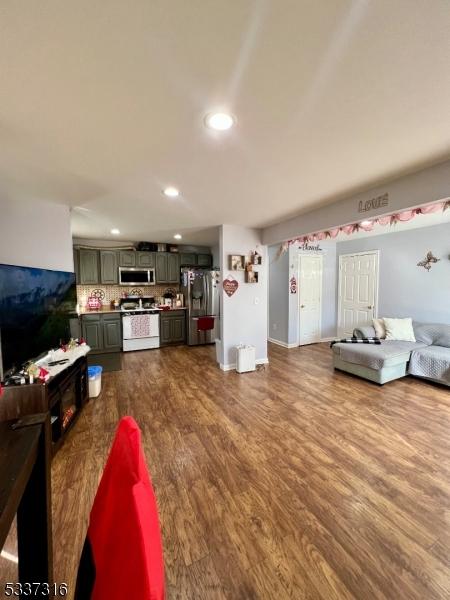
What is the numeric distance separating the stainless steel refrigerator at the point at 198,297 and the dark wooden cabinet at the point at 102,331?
4.78ft

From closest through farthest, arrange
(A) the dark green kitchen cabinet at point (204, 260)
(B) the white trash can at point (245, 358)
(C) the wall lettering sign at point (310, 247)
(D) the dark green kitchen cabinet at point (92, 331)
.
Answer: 1. (B) the white trash can at point (245, 358)
2. (D) the dark green kitchen cabinet at point (92, 331)
3. (C) the wall lettering sign at point (310, 247)
4. (A) the dark green kitchen cabinet at point (204, 260)

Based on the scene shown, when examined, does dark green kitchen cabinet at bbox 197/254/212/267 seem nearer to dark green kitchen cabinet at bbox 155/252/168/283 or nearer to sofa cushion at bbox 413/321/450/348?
dark green kitchen cabinet at bbox 155/252/168/283

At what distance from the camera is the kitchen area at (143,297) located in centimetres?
501

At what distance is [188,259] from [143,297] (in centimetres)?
135

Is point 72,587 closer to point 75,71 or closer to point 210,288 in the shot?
point 75,71

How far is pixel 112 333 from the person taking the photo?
16.6ft

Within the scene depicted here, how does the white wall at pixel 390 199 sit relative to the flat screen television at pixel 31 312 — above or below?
above

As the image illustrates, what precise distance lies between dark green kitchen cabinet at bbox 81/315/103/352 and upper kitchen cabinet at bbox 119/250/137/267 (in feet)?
3.98

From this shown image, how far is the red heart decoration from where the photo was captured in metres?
4.02

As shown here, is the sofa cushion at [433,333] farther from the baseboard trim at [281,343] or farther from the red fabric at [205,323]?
the red fabric at [205,323]

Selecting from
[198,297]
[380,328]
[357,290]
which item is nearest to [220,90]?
[380,328]

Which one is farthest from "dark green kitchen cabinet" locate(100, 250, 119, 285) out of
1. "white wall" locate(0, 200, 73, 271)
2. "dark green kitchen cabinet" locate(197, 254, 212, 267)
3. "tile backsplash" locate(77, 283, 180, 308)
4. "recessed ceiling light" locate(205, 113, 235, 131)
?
"recessed ceiling light" locate(205, 113, 235, 131)

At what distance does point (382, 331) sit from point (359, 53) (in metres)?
4.11

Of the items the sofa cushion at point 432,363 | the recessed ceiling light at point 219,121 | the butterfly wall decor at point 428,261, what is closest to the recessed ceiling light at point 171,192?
the recessed ceiling light at point 219,121
